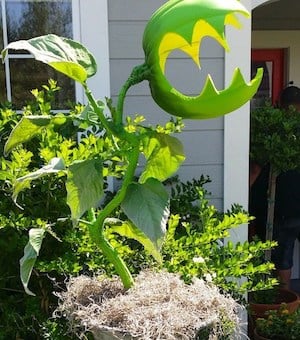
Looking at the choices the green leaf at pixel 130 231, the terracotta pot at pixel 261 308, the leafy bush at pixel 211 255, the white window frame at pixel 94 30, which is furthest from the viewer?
the terracotta pot at pixel 261 308

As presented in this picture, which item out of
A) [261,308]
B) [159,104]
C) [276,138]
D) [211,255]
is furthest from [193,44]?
[261,308]

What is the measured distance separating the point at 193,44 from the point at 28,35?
1.53m

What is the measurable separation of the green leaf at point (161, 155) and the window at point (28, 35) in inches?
47.4

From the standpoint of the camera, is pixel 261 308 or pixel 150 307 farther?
pixel 261 308

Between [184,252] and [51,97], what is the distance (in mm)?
922

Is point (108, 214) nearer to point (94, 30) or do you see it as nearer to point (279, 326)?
point (94, 30)

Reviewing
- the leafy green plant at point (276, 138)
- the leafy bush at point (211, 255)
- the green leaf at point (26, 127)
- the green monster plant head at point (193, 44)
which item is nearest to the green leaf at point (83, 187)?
the green leaf at point (26, 127)

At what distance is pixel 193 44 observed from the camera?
1354mm

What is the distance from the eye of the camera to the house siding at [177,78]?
2621 millimetres

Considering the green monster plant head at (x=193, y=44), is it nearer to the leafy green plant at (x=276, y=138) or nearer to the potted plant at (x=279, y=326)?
the leafy green plant at (x=276, y=138)

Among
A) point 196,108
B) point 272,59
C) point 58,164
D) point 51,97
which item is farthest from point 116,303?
point 272,59

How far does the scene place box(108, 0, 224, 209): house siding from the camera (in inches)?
103

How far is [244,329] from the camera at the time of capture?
295cm

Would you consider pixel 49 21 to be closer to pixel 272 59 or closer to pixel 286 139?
pixel 286 139
